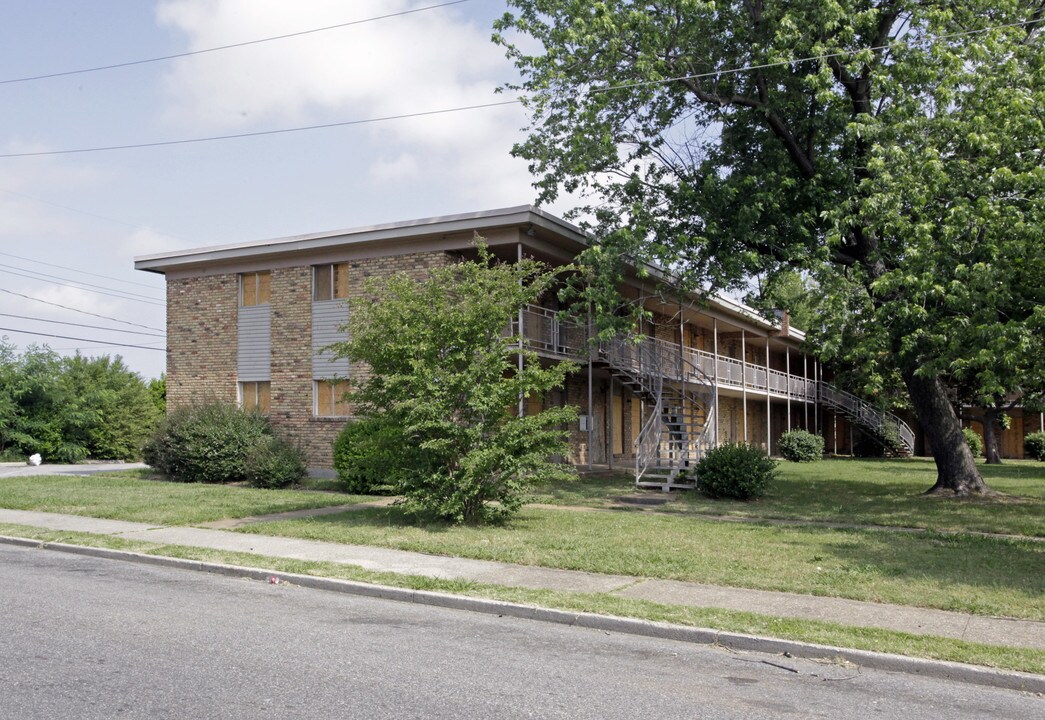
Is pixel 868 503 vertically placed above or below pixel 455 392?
below

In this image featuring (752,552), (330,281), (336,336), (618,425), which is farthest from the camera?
(618,425)

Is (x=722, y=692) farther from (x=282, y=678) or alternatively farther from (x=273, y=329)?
(x=273, y=329)

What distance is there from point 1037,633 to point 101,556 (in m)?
10.5

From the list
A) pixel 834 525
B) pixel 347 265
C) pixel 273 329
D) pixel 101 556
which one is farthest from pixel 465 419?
pixel 273 329

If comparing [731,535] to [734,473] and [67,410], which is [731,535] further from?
[67,410]

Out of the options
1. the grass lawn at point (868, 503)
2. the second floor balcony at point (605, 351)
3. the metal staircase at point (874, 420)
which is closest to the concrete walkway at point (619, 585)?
the grass lawn at point (868, 503)

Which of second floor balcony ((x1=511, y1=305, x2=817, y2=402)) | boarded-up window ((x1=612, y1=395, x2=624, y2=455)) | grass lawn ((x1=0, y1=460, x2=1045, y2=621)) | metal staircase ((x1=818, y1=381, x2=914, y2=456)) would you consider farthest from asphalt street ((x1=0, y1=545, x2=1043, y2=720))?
metal staircase ((x1=818, y1=381, x2=914, y2=456))

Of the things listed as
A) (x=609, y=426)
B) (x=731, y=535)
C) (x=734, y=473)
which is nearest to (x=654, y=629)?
(x=731, y=535)

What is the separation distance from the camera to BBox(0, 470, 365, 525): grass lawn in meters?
15.2

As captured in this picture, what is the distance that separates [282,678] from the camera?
5.91 m

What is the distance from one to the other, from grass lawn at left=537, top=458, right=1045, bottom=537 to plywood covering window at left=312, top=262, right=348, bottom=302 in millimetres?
7641

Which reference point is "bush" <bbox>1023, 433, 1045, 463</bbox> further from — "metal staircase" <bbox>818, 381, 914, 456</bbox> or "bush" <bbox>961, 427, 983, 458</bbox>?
"metal staircase" <bbox>818, 381, 914, 456</bbox>

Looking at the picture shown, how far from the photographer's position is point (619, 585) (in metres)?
9.34

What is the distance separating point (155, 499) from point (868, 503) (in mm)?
13921
